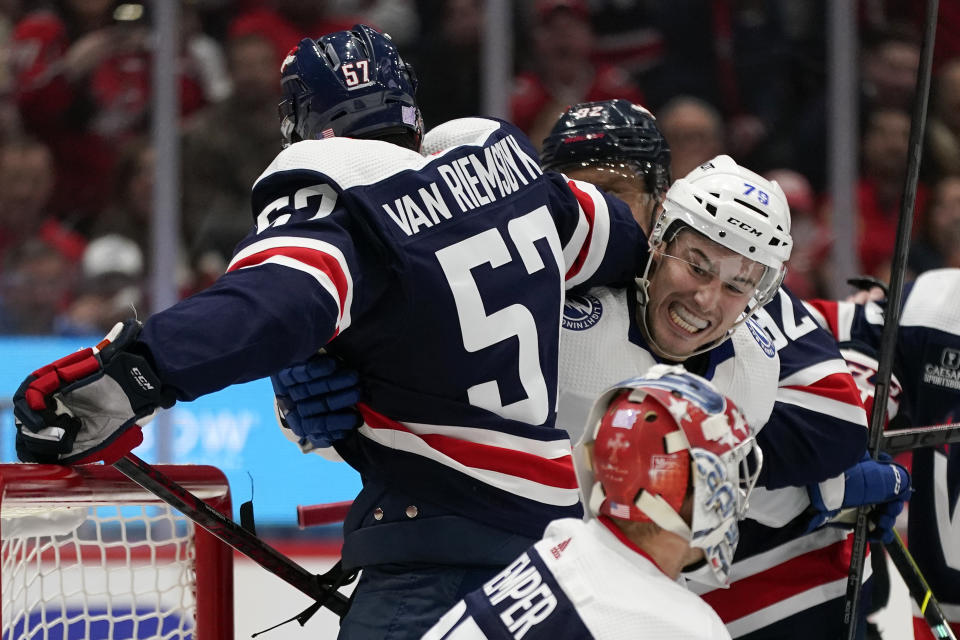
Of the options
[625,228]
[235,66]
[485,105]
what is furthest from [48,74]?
[625,228]

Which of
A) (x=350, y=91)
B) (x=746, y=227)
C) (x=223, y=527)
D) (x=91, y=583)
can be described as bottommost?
(x=91, y=583)

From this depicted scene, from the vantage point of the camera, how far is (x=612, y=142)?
8.05 feet

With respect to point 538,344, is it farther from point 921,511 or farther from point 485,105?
point 485,105

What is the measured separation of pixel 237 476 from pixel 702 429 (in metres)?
4.00

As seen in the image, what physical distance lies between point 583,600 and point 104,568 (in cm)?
110

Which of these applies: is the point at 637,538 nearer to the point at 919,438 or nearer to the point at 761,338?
the point at 761,338

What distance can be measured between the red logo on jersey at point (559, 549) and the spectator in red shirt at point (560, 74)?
173 inches

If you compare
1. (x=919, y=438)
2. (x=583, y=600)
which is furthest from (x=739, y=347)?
(x=583, y=600)

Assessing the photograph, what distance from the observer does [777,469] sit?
2.26 meters

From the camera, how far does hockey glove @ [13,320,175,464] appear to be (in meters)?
1.44

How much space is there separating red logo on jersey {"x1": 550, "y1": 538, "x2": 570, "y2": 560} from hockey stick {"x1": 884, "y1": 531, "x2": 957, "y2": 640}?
118 cm

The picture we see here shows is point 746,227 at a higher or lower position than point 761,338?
higher

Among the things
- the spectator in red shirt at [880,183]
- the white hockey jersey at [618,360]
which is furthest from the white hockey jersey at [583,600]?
the spectator in red shirt at [880,183]

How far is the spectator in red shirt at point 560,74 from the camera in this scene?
5836mm
